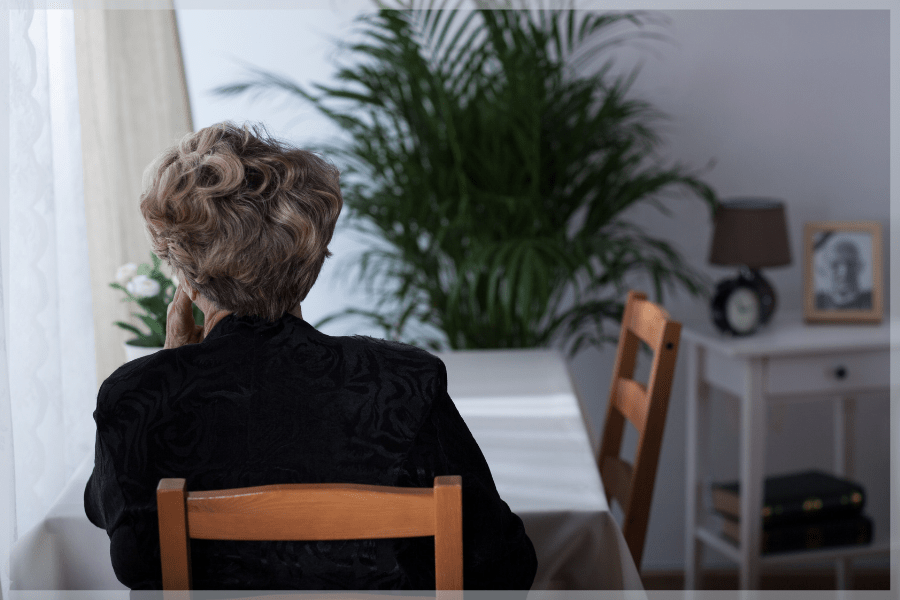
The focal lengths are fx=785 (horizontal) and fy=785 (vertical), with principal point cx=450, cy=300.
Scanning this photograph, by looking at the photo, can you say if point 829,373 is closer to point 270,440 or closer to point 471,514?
point 471,514

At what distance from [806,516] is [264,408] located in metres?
1.91

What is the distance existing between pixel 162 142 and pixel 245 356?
4.22 feet

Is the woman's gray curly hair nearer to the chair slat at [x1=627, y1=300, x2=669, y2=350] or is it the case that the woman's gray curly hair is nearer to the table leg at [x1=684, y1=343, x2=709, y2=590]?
the chair slat at [x1=627, y1=300, x2=669, y2=350]

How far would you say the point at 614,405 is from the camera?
1735mm

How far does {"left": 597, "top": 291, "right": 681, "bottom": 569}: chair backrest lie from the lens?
4.67 ft

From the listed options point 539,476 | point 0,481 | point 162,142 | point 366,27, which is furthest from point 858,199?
point 0,481

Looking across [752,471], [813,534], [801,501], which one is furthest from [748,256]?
[813,534]

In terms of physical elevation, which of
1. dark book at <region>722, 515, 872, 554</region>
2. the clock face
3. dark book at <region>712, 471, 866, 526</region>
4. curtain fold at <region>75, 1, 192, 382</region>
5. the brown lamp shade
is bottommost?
dark book at <region>722, 515, 872, 554</region>

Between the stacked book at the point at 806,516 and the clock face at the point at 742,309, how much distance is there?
485 millimetres

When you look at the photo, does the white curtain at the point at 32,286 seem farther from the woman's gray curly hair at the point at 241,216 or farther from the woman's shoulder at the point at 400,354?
the woman's shoulder at the point at 400,354

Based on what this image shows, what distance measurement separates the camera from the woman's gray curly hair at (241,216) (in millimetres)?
945

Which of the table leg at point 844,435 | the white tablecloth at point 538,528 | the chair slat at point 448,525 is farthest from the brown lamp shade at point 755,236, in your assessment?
the chair slat at point 448,525

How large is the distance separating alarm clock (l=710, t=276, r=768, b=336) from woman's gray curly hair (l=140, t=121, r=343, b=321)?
1.56 meters

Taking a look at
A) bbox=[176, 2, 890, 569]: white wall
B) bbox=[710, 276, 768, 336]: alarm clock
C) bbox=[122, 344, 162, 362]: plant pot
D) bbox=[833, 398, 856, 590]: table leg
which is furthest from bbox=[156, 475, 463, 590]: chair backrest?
bbox=[833, 398, 856, 590]: table leg
